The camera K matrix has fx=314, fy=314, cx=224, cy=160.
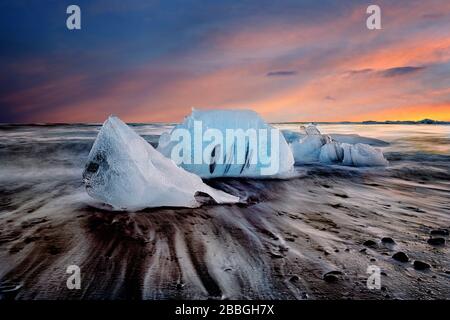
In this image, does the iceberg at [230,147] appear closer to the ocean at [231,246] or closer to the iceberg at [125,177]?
the ocean at [231,246]

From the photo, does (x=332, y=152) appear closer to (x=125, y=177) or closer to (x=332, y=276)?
(x=125, y=177)

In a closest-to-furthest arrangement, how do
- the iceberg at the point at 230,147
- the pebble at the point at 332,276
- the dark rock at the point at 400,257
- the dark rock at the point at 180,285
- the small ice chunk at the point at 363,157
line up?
the dark rock at the point at 180,285, the pebble at the point at 332,276, the dark rock at the point at 400,257, the iceberg at the point at 230,147, the small ice chunk at the point at 363,157

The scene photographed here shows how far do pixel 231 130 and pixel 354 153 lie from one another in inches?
141

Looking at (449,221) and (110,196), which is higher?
(110,196)

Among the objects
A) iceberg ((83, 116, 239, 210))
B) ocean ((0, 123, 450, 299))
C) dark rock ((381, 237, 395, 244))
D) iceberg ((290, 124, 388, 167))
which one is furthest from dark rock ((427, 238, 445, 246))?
iceberg ((290, 124, 388, 167))

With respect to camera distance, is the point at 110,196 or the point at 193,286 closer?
the point at 193,286

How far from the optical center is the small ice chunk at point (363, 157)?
7.71 metres

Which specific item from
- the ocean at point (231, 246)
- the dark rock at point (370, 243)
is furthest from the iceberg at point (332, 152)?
the dark rock at point (370, 243)

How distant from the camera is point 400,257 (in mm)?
2475

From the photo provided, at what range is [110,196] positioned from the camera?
349 centimetres

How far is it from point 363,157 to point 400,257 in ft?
18.7
